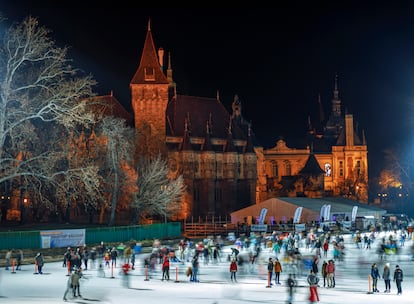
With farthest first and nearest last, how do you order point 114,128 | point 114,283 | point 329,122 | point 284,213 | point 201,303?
point 329,122, point 284,213, point 114,128, point 114,283, point 201,303

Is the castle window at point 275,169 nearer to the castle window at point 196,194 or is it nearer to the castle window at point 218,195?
the castle window at point 218,195

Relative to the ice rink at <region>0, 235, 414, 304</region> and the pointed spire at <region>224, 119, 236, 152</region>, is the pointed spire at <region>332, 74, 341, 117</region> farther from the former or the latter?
the ice rink at <region>0, 235, 414, 304</region>

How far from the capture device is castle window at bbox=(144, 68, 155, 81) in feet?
302

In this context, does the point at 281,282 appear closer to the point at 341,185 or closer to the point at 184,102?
the point at 184,102

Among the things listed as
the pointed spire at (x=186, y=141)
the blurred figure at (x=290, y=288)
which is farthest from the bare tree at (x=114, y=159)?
the blurred figure at (x=290, y=288)

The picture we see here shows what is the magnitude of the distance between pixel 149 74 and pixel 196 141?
477 inches

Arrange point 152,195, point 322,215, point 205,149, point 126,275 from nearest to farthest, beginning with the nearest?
1. point 126,275
2. point 152,195
3. point 322,215
4. point 205,149

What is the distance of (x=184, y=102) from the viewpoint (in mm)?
103375

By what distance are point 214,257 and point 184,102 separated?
6204 cm

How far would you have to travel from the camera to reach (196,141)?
100 metres

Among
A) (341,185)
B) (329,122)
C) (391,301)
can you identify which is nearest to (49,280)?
(391,301)

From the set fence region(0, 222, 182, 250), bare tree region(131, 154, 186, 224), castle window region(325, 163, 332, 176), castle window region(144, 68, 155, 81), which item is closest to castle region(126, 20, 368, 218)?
castle window region(144, 68, 155, 81)

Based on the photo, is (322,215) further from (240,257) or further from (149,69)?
(149,69)

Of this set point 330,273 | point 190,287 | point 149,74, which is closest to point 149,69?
point 149,74
